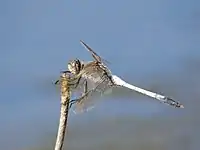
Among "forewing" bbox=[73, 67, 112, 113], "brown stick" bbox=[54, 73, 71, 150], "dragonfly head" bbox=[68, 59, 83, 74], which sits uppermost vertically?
"dragonfly head" bbox=[68, 59, 83, 74]

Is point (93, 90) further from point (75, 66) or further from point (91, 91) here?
point (75, 66)

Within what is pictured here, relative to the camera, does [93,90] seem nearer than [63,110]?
No

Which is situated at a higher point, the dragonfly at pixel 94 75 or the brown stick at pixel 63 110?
the dragonfly at pixel 94 75

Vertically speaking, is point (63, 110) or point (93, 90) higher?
point (93, 90)

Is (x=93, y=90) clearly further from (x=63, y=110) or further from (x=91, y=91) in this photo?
(x=63, y=110)

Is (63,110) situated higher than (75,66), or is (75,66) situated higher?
(75,66)

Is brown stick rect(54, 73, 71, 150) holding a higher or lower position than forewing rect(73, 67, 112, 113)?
lower

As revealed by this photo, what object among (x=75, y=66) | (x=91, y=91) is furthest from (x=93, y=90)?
(x=75, y=66)
